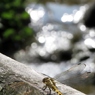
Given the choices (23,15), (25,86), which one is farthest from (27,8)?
(25,86)

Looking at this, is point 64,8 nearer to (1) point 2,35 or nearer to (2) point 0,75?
(1) point 2,35

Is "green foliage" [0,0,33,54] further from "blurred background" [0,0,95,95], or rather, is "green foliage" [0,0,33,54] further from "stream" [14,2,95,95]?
"stream" [14,2,95,95]

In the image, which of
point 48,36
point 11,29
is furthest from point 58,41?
point 11,29

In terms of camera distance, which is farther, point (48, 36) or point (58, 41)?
point (48, 36)

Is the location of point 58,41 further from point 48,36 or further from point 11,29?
point 11,29

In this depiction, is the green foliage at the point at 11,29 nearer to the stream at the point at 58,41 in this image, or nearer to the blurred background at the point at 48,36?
the blurred background at the point at 48,36

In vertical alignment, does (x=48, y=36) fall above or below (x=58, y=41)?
above

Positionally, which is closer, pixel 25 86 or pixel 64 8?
pixel 25 86
